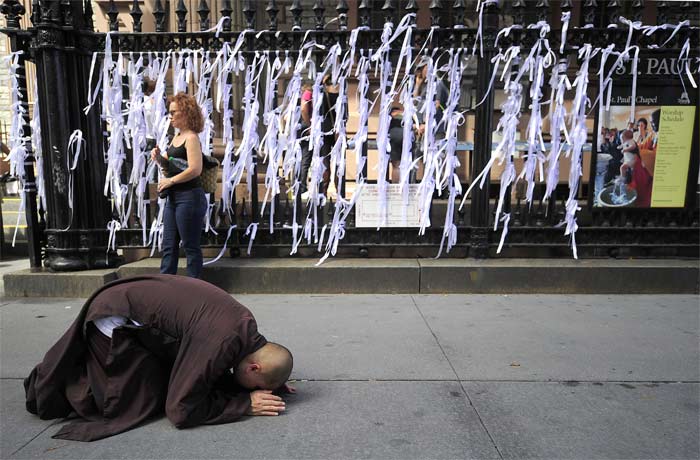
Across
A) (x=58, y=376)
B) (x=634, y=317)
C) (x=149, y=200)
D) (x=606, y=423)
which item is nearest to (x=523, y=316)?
(x=634, y=317)

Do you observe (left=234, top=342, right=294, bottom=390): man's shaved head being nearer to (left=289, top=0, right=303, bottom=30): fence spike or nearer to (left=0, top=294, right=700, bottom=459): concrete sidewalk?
(left=0, top=294, right=700, bottom=459): concrete sidewalk

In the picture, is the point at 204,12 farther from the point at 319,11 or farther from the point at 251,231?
the point at 251,231

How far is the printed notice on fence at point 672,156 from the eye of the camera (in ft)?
15.8

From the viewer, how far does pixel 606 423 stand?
8.28 ft

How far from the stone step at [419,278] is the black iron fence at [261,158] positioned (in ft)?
0.81

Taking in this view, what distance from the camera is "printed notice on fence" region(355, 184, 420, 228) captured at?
16.4 feet

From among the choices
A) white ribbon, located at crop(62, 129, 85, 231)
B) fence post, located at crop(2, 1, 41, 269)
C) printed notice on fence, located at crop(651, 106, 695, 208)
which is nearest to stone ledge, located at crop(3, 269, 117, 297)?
fence post, located at crop(2, 1, 41, 269)

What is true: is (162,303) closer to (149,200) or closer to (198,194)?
(198,194)

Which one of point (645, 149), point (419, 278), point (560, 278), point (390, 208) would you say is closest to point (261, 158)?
point (390, 208)

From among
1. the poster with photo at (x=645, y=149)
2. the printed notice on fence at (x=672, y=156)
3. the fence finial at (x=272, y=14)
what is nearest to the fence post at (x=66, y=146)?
the fence finial at (x=272, y=14)

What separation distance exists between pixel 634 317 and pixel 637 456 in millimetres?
2220

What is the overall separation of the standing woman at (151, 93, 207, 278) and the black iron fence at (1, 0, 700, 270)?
0.79 meters

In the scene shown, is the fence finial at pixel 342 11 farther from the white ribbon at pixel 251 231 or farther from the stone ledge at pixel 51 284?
the stone ledge at pixel 51 284

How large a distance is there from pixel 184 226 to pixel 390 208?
2.04 m
